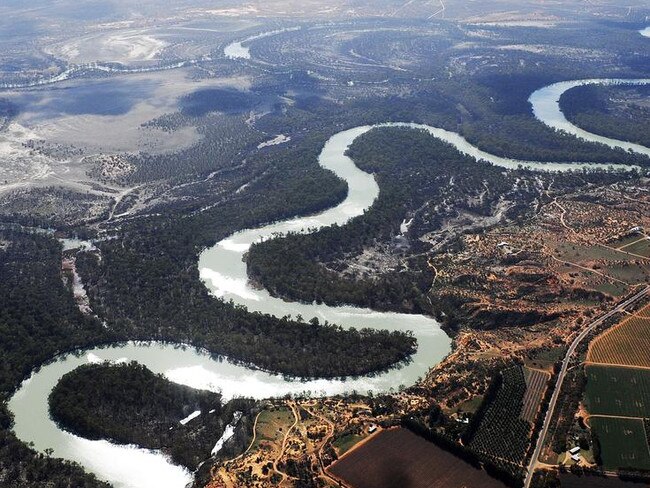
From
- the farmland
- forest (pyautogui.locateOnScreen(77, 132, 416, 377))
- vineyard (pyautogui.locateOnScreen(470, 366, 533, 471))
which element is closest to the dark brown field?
vineyard (pyautogui.locateOnScreen(470, 366, 533, 471))

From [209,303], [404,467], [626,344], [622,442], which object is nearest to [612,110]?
[626,344]

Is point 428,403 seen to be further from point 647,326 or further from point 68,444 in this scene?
point 68,444

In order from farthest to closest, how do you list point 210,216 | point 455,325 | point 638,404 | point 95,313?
point 210,216
point 95,313
point 455,325
point 638,404

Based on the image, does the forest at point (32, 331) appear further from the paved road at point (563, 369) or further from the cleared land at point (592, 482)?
the cleared land at point (592, 482)

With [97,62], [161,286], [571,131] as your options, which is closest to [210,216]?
[161,286]

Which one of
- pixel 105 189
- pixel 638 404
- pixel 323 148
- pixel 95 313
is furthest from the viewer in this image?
pixel 323 148

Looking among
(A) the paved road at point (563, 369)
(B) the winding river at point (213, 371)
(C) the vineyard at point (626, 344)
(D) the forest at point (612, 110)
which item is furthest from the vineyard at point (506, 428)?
(D) the forest at point (612, 110)
